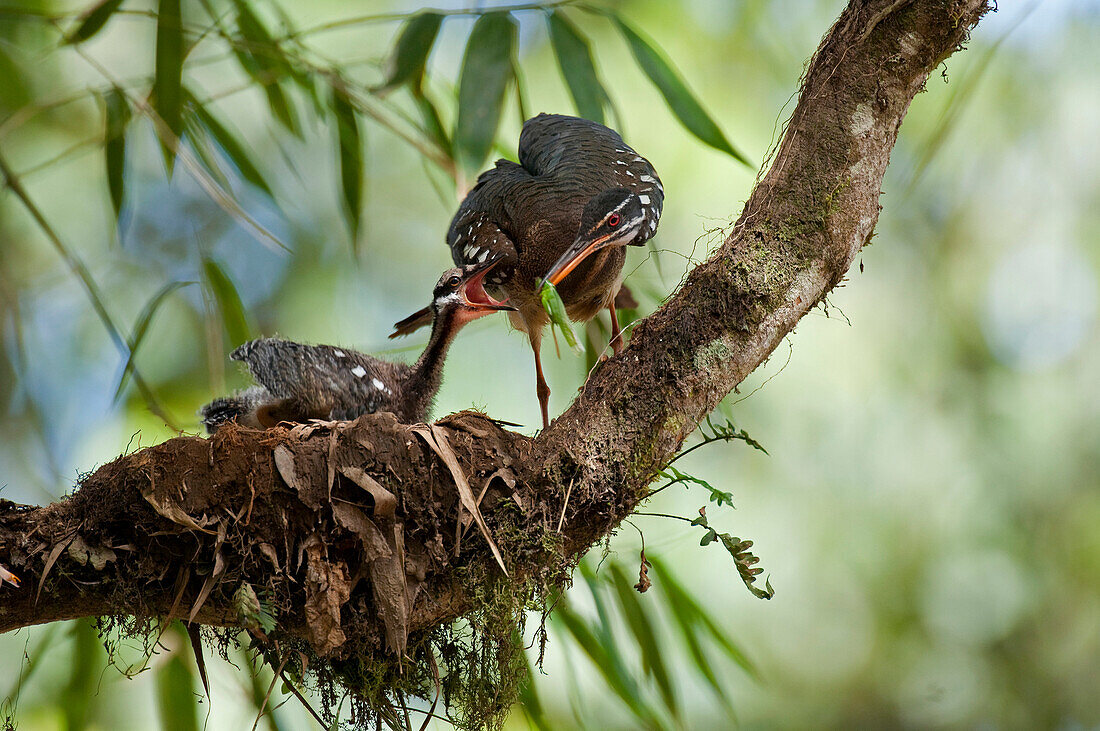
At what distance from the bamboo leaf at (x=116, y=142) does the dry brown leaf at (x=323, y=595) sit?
5.40 ft

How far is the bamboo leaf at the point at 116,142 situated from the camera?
2959 mm

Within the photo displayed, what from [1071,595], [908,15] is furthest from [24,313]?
[1071,595]

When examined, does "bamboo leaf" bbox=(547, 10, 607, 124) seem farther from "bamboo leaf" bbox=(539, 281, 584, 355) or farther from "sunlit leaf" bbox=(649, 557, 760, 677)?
"sunlit leaf" bbox=(649, 557, 760, 677)

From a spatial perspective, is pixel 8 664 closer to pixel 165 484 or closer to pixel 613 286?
pixel 165 484

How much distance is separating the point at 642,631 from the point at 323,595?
131 cm

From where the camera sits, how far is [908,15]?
197 centimetres

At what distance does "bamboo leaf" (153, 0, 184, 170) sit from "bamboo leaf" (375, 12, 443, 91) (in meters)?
0.55

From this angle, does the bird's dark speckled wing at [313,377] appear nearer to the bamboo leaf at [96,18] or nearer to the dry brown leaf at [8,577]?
the dry brown leaf at [8,577]

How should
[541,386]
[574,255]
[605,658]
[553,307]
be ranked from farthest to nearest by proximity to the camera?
[541,386] < [605,658] < [574,255] < [553,307]

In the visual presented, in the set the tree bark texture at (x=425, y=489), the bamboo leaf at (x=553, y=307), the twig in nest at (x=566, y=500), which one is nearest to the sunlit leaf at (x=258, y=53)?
the bamboo leaf at (x=553, y=307)

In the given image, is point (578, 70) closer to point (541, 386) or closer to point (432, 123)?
point (432, 123)

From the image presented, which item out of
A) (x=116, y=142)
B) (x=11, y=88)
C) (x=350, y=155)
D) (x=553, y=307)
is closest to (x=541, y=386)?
(x=553, y=307)

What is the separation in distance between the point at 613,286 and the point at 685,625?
1008 millimetres

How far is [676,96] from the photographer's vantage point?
285 cm
